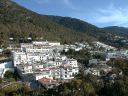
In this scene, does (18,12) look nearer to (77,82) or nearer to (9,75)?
(9,75)

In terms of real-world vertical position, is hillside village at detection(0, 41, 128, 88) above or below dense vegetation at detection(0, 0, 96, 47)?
below

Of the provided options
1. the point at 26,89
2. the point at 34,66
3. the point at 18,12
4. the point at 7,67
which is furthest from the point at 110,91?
the point at 18,12

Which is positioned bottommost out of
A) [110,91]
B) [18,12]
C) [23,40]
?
[110,91]

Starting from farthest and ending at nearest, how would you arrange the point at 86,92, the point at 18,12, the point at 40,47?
the point at 18,12 → the point at 40,47 → the point at 86,92

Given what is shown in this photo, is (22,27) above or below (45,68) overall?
above

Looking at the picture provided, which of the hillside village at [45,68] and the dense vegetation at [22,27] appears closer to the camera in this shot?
the hillside village at [45,68]

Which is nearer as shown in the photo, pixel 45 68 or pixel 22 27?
pixel 45 68

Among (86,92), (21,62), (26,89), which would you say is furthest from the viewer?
(21,62)

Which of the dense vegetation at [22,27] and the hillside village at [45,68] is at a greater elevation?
the dense vegetation at [22,27]

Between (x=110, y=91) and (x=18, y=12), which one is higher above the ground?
(x=18, y=12)

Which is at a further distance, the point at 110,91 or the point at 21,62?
the point at 21,62

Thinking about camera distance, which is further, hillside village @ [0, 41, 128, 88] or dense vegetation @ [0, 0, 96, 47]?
→ dense vegetation @ [0, 0, 96, 47]
